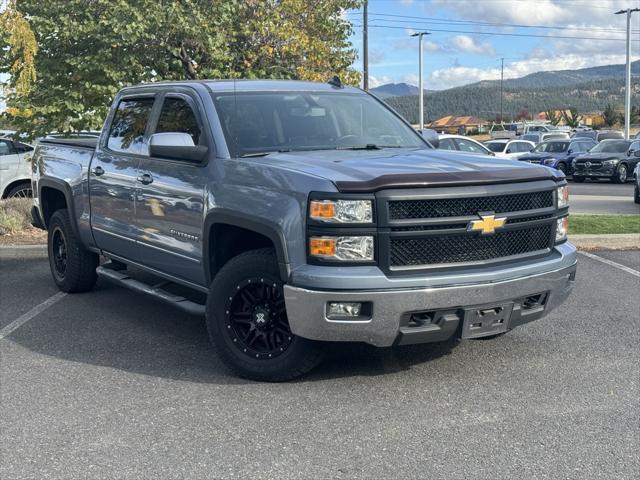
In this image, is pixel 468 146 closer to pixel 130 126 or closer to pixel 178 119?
pixel 130 126

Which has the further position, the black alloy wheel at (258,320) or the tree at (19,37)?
the tree at (19,37)

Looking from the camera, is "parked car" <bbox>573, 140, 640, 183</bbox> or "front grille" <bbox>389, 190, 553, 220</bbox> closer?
"front grille" <bbox>389, 190, 553, 220</bbox>

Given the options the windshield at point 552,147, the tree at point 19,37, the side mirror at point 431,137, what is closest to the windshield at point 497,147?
the windshield at point 552,147

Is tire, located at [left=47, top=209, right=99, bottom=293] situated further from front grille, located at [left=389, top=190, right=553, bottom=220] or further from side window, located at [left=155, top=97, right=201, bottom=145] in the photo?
front grille, located at [left=389, top=190, right=553, bottom=220]

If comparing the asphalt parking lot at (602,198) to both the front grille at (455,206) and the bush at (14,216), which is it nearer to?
the bush at (14,216)

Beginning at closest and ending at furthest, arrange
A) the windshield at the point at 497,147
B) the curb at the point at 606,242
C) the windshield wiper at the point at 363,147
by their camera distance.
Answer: the windshield wiper at the point at 363,147 → the curb at the point at 606,242 → the windshield at the point at 497,147

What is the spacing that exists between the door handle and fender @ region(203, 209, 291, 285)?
2.92 ft

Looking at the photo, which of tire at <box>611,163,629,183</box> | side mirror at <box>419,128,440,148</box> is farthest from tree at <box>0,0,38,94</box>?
tire at <box>611,163,629,183</box>

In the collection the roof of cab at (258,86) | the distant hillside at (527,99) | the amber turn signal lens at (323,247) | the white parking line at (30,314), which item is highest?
the distant hillside at (527,99)

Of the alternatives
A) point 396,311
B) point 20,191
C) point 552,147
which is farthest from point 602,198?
point 396,311

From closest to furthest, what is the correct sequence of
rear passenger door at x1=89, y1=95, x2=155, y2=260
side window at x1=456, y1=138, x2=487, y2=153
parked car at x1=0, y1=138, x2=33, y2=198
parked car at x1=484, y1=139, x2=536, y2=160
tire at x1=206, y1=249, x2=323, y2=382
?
1. tire at x1=206, y1=249, x2=323, y2=382
2. rear passenger door at x1=89, y1=95, x2=155, y2=260
3. parked car at x1=0, y1=138, x2=33, y2=198
4. side window at x1=456, y1=138, x2=487, y2=153
5. parked car at x1=484, y1=139, x2=536, y2=160

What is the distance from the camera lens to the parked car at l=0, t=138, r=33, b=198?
14094 millimetres

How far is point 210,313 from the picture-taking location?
5.04 meters

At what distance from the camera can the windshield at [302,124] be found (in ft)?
18.0
